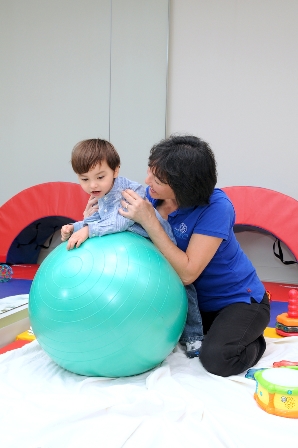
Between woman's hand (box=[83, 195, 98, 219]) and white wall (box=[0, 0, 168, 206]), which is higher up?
white wall (box=[0, 0, 168, 206])

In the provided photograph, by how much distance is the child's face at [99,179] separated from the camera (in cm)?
188

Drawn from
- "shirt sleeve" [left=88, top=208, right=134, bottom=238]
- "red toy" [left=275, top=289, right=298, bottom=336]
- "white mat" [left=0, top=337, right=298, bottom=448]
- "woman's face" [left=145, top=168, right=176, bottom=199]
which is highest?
"woman's face" [left=145, top=168, right=176, bottom=199]

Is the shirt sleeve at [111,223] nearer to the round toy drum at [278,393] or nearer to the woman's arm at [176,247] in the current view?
the woman's arm at [176,247]

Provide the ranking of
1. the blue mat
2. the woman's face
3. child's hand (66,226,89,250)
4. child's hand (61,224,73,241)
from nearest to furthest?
1. child's hand (66,226,89,250)
2. the woman's face
3. child's hand (61,224,73,241)
4. the blue mat

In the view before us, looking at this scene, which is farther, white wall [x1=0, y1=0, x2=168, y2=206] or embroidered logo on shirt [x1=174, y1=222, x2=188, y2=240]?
white wall [x1=0, y1=0, x2=168, y2=206]

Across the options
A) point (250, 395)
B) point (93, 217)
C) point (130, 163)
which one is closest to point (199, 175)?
point (93, 217)

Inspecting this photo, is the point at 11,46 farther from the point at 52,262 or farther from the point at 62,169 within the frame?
the point at 52,262

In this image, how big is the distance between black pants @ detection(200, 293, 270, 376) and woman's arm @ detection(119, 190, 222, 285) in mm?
259

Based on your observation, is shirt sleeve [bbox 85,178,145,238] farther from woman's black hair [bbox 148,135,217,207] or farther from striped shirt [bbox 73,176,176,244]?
woman's black hair [bbox 148,135,217,207]

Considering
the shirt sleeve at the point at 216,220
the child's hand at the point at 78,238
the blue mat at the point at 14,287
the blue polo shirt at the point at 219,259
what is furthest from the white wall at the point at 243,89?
the child's hand at the point at 78,238

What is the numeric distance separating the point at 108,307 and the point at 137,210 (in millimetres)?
415

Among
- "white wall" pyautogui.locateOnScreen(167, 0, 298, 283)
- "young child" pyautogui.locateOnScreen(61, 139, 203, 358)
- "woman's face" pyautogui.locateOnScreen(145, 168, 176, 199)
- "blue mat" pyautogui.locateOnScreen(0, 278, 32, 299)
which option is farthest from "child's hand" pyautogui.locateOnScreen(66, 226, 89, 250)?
"white wall" pyautogui.locateOnScreen(167, 0, 298, 283)

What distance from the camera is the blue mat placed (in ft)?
11.1

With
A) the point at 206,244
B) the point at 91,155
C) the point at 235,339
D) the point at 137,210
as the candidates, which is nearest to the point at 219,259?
the point at 206,244
